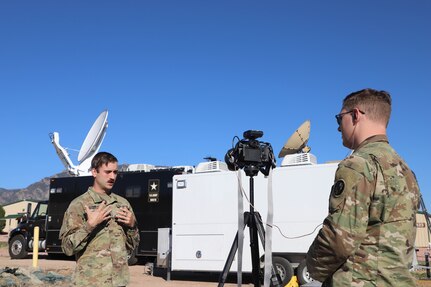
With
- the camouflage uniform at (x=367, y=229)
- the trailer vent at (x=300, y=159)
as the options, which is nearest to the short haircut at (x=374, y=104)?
the camouflage uniform at (x=367, y=229)

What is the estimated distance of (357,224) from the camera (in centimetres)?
217

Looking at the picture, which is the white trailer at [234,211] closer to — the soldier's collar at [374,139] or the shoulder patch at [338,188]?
the soldier's collar at [374,139]

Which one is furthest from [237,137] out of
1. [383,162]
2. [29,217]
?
[29,217]

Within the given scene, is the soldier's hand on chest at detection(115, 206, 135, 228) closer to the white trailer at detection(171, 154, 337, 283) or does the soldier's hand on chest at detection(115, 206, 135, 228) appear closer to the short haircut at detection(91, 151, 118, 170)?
the short haircut at detection(91, 151, 118, 170)

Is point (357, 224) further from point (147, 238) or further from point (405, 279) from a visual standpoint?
point (147, 238)

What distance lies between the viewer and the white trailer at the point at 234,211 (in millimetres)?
10500

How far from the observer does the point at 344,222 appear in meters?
2.17

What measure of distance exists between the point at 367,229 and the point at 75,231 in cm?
225

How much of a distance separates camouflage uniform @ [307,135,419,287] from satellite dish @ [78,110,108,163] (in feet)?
59.1

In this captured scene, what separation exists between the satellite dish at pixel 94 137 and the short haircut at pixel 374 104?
17.8 meters

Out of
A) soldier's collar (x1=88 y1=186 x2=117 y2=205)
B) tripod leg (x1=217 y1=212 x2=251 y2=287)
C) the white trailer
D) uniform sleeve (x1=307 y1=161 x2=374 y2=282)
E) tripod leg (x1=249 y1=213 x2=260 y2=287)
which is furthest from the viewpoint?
the white trailer

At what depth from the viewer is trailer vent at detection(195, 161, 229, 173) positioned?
39.9ft

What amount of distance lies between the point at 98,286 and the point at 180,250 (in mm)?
8803

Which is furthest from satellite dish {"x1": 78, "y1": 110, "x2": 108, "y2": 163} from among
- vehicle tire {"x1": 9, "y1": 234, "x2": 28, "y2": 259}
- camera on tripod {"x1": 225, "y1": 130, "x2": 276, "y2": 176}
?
camera on tripod {"x1": 225, "y1": 130, "x2": 276, "y2": 176}
